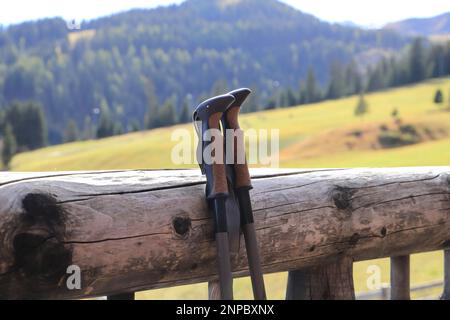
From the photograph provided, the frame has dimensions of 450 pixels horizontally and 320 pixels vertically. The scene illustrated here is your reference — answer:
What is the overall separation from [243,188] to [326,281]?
61 centimetres

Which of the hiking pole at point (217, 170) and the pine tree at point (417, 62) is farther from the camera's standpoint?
the pine tree at point (417, 62)

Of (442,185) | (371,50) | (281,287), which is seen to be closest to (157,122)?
(281,287)

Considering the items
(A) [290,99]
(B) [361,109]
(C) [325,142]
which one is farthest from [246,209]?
(A) [290,99]

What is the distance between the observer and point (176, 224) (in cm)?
159

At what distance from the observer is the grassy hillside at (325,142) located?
44750 millimetres

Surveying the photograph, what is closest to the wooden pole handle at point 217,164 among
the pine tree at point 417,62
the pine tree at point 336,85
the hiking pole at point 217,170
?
the hiking pole at point 217,170

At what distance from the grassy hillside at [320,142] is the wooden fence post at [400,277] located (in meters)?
34.6

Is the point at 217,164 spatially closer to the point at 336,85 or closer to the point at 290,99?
the point at 290,99

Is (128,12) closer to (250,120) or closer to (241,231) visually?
(250,120)

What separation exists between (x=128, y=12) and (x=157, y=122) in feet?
431

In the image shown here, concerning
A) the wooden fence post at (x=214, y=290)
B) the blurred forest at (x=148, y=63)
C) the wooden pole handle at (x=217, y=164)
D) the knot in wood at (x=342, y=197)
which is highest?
the blurred forest at (x=148, y=63)

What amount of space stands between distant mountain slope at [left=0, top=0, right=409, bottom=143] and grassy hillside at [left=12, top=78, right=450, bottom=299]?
58.1 metres

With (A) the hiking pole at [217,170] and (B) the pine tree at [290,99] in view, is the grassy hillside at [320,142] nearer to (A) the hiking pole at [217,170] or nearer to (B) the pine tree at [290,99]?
(B) the pine tree at [290,99]

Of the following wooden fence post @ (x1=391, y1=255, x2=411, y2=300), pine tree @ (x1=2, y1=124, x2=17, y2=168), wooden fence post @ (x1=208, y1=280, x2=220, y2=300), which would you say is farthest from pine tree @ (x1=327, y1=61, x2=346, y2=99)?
wooden fence post @ (x1=208, y1=280, x2=220, y2=300)
